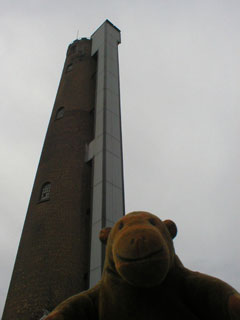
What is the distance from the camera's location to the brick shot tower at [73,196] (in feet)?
35.5

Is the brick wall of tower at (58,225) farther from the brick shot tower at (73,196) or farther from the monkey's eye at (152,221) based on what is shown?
the monkey's eye at (152,221)

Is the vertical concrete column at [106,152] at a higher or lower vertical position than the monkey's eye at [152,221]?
higher

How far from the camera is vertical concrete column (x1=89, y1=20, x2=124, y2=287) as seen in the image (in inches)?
471

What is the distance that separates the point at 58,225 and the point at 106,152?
3.83 metres

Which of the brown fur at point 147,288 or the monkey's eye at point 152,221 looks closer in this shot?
the brown fur at point 147,288

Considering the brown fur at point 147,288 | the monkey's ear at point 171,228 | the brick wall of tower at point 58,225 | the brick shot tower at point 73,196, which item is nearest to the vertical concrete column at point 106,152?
the brick shot tower at point 73,196

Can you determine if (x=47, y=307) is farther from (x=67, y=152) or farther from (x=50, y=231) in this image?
→ (x=67, y=152)

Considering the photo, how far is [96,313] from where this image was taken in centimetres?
343

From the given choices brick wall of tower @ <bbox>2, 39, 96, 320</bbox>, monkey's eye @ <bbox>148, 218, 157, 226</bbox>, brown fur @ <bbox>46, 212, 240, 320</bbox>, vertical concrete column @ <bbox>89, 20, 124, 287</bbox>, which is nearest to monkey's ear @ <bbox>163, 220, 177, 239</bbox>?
brown fur @ <bbox>46, 212, 240, 320</bbox>

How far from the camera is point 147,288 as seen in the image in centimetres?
314

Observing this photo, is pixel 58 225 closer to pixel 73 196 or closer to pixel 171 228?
pixel 73 196

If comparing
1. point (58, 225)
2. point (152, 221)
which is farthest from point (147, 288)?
point (58, 225)

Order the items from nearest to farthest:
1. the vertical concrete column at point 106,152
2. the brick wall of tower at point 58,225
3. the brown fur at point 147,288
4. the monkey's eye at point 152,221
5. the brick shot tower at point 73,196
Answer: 1. the brown fur at point 147,288
2. the monkey's eye at point 152,221
3. the brick wall of tower at point 58,225
4. the brick shot tower at point 73,196
5. the vertical concrete column at point 106,152

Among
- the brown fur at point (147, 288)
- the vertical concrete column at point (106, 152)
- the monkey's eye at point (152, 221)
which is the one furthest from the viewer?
the vertical concrete column at point (106, 152)
